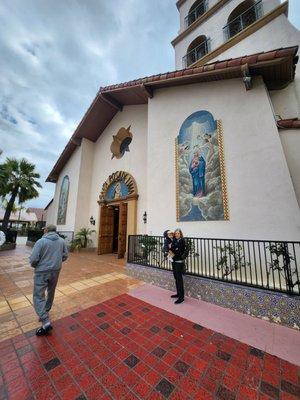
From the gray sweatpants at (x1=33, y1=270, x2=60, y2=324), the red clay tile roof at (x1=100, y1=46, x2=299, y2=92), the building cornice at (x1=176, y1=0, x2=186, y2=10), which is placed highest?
the building cornice at (x1=176, y1=0, x2=186, y2=10)

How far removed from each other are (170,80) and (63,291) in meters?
7.73

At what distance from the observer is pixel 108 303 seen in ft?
13.0

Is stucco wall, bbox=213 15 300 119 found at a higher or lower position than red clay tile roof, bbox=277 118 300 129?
higher

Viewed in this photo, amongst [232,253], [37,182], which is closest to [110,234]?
[232,253]

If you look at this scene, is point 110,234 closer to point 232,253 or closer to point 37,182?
point 232,253

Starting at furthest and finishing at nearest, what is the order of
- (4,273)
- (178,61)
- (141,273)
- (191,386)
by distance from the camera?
(178,61), (4,273), (141,273), (191,386)

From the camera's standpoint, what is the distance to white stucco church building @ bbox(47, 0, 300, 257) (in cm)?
491

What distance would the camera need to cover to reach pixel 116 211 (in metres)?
11.3

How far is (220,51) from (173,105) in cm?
405

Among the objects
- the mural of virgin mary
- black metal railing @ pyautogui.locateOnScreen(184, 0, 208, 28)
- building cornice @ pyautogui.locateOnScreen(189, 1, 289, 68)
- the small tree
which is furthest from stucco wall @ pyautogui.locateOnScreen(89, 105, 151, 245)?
black metal railing @ pyautogui.locateOnScreen(184, 0, 208, 28)

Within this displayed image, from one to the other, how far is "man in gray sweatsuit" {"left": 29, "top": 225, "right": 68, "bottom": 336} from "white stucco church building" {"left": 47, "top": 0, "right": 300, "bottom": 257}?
3.93m

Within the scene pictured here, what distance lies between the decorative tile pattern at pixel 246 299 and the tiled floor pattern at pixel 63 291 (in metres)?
1.63

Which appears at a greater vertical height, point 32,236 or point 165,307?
point 32,236

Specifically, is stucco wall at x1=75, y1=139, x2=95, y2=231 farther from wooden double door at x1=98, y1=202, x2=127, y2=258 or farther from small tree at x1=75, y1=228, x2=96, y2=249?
wooden double door at x1=98, y1=202, x2=127, y2=258
